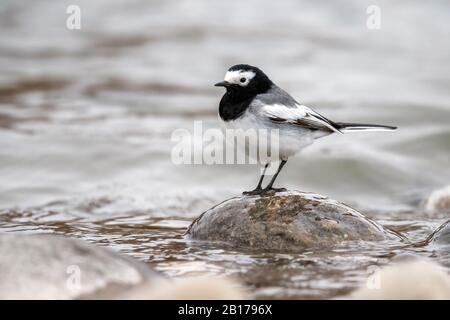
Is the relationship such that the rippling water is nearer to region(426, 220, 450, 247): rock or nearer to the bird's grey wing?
region(426, 220, 450, 247): rock

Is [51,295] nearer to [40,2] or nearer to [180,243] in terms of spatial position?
[180,243]

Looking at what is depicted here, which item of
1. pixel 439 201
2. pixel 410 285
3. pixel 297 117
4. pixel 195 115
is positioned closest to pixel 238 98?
pixel 297 117

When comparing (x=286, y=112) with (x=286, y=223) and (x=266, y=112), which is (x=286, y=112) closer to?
(x=266, y=112)

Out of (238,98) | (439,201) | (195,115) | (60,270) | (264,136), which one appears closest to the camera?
(60,270)

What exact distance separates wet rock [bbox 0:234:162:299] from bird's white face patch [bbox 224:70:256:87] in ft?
7.04

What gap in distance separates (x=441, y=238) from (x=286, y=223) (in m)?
1.46

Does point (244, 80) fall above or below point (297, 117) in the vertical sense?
above

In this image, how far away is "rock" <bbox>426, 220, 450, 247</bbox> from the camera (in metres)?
7.08

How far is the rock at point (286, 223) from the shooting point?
6.86 meters

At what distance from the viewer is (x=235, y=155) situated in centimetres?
1220

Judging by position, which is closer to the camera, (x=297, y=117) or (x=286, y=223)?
(x=286, y=223)

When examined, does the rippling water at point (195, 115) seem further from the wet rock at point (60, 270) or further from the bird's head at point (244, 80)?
the bird's head at point (244, 80)

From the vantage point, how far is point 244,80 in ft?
23.3

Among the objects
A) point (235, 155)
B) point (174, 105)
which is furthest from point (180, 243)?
point (174, 105)
